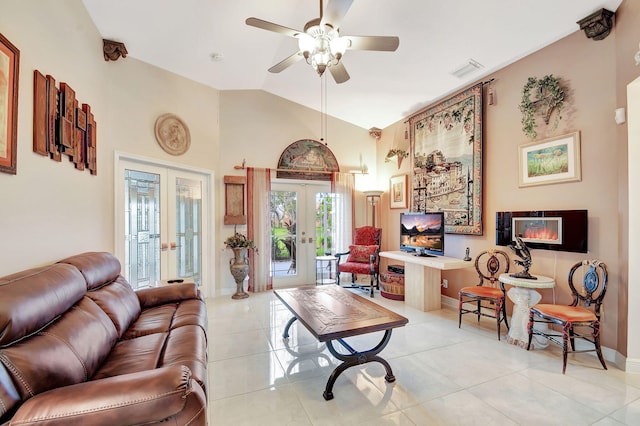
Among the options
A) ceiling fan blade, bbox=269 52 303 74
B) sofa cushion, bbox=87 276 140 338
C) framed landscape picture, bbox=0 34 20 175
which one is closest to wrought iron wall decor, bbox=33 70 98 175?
framed landscape picture, bbox=0 34 20 175

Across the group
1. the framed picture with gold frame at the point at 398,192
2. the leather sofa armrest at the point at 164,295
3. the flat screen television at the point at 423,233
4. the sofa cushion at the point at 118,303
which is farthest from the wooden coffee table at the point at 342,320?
Result: the framed picture with gold frame at the point at 398,192

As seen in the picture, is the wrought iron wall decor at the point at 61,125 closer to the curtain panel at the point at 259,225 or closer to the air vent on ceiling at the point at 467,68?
the curtain panel at the point at 259,225

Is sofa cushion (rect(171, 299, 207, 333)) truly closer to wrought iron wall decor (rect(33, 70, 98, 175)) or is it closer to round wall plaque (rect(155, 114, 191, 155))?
wrought iron wall decor (rect(33, 70, 98, 175))

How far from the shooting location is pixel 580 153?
282 centimetres

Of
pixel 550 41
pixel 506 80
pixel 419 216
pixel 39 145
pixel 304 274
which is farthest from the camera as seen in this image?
pixel 304 274

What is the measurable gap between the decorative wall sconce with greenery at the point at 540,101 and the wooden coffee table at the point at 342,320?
265 centimetres

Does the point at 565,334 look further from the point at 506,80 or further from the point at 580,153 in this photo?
the point at 506,80

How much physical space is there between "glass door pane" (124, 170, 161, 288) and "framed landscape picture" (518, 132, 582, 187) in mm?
4610

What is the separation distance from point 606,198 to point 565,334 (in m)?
1.30

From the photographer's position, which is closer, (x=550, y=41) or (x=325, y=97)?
(x=550, y=41)

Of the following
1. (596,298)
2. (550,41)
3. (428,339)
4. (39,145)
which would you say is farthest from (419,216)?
(39,145)

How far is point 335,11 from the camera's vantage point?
2125mm

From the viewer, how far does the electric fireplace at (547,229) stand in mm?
2793

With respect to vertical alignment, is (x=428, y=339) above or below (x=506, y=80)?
below
